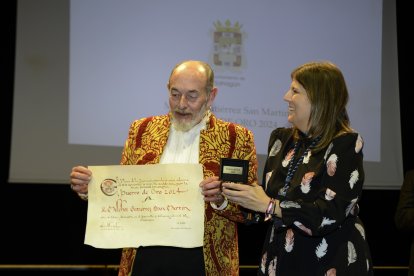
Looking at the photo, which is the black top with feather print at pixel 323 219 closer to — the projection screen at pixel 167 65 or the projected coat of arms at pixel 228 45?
the projection screen at pixel 167 65

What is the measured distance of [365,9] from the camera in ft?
17.9

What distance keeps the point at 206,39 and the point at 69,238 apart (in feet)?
6.66

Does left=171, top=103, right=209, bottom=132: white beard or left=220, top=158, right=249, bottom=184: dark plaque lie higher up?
left=171, top=103, right=209, bottom=132: white beard

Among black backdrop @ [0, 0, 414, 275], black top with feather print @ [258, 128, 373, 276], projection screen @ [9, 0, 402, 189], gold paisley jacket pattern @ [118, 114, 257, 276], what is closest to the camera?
black top with feather print @ [258, 128, 373, 276]

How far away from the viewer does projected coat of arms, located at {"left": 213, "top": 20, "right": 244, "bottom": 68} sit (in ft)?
16.6

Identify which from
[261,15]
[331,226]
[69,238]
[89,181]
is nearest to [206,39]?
[261,15]

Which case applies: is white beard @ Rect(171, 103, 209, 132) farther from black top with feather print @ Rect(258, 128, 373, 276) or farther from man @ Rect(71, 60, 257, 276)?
black top with feather print @ Rect(258, 128, 373, 276)

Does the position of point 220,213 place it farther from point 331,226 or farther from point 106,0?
point 106,0

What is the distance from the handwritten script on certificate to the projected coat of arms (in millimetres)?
2561

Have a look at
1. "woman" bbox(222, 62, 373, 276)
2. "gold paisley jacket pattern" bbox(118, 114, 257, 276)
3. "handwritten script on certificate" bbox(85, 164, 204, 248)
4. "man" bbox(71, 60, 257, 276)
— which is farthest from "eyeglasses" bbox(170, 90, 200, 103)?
"woman" bbox(222, 62, 373, 276)

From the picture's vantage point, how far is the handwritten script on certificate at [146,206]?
2.55m

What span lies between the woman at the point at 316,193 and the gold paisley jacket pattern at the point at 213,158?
0.26 meters

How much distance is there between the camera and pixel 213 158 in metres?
2.76

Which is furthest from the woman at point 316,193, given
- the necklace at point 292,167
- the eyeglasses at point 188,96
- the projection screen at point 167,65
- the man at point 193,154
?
the projection screen at point 167,65
